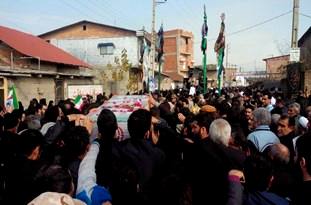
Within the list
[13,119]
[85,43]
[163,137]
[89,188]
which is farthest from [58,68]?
[89,188]

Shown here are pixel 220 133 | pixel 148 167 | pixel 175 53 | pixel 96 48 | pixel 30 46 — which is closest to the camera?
pixel 148 167

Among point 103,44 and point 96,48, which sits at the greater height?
point 103,44

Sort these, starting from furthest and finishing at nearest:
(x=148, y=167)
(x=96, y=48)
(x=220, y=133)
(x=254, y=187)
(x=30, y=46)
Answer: (x=96, y=48) < (x=30, y=46) < (x=220, y=133) < (x=148, y=167) < (x=254, y=187)

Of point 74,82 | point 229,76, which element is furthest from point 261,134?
point 229,76

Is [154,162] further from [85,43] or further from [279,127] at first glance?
[85,43]

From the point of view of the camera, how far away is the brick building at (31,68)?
18.3 m

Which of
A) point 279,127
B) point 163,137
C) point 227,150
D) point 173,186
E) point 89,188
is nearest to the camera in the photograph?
point 89,188

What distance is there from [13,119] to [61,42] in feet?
114

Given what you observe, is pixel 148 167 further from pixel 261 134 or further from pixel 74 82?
pixel 74 82

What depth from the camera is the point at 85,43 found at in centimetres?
3938

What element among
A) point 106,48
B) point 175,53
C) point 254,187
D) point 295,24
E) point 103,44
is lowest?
point 254,187

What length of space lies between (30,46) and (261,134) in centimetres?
2155

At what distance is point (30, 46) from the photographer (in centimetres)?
2478

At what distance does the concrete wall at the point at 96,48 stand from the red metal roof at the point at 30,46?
35.5 feet
